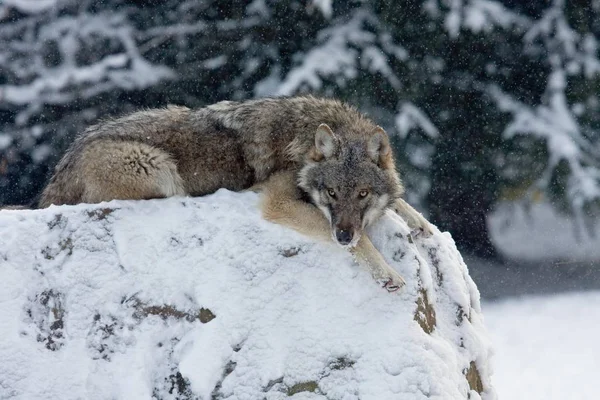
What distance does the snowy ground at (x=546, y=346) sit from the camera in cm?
797

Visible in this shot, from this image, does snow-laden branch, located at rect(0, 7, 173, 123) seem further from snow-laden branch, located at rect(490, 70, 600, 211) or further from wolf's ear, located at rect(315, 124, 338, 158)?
wolf's ear, located at rect(315, 124, 338, 158)

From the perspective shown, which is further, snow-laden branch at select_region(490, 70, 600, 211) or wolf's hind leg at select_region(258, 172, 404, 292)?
snow-laden branch at select_region(490, 70, 600, 211)

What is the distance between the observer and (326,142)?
16.0ft

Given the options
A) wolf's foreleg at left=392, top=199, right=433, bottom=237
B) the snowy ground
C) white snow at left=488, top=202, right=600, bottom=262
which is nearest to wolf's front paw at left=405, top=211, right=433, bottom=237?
wolf's foreleg at left=392, top=199, right=433, bottom=237

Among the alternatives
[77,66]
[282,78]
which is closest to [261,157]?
[282,78]

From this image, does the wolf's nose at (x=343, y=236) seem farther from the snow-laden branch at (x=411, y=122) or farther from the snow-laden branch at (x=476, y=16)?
the snow-laden branch at (x=476, y=16)

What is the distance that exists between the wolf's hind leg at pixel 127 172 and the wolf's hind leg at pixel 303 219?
0.68 meters

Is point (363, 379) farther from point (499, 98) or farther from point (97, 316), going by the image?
point (499, 98)

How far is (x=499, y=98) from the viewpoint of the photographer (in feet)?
35.9

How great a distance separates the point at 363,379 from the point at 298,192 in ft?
4.85

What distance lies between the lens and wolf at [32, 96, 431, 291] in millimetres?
4797

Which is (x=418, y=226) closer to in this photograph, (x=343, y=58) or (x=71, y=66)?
(x=343, y=58)

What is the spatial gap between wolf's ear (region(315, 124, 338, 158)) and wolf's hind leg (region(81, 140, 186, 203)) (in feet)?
3.41

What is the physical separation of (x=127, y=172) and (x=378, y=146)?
5.67 feet
